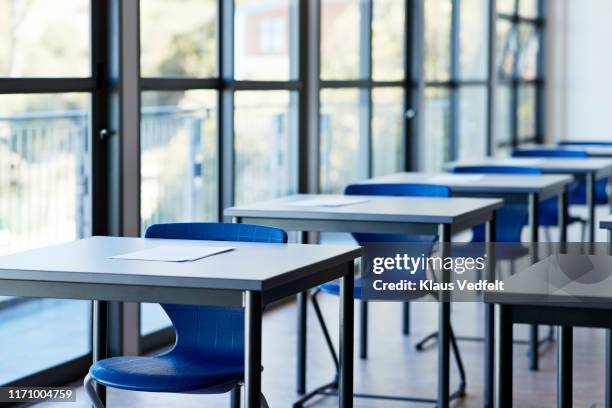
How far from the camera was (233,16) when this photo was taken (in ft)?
18.4

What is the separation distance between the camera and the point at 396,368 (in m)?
4.82

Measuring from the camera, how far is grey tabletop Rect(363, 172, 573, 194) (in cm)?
489

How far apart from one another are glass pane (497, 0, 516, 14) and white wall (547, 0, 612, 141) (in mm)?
881

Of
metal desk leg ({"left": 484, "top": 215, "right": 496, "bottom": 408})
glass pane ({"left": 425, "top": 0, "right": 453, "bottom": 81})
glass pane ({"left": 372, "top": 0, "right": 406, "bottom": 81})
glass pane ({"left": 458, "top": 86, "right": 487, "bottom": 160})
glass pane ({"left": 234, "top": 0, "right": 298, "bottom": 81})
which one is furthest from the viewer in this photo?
glass pane ({"left": 458, "top": 86, "right": 487, "bottom": 160})

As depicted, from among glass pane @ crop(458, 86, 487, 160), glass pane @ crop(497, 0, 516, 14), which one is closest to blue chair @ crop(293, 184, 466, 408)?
glass pane @ crop(458, 86, 487, 160)

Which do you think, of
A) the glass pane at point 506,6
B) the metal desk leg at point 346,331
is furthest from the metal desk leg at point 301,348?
the glass pane at point 506,6

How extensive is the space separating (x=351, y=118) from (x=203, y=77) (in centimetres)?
188

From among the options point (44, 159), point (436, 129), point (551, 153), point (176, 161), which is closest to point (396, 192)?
point (176, 161)

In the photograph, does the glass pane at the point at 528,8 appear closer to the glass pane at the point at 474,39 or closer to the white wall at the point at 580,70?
the white wall at the point at 580,70

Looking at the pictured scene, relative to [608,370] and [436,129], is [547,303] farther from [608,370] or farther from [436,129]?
[436,129]

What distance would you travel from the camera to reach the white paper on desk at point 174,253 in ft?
9.41

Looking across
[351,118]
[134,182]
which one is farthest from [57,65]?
[351,118]

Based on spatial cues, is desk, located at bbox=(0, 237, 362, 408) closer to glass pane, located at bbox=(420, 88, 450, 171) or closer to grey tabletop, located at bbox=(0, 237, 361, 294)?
grey tabletop, located at bbox=(0, 237, 361, 294)

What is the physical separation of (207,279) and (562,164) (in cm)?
429
